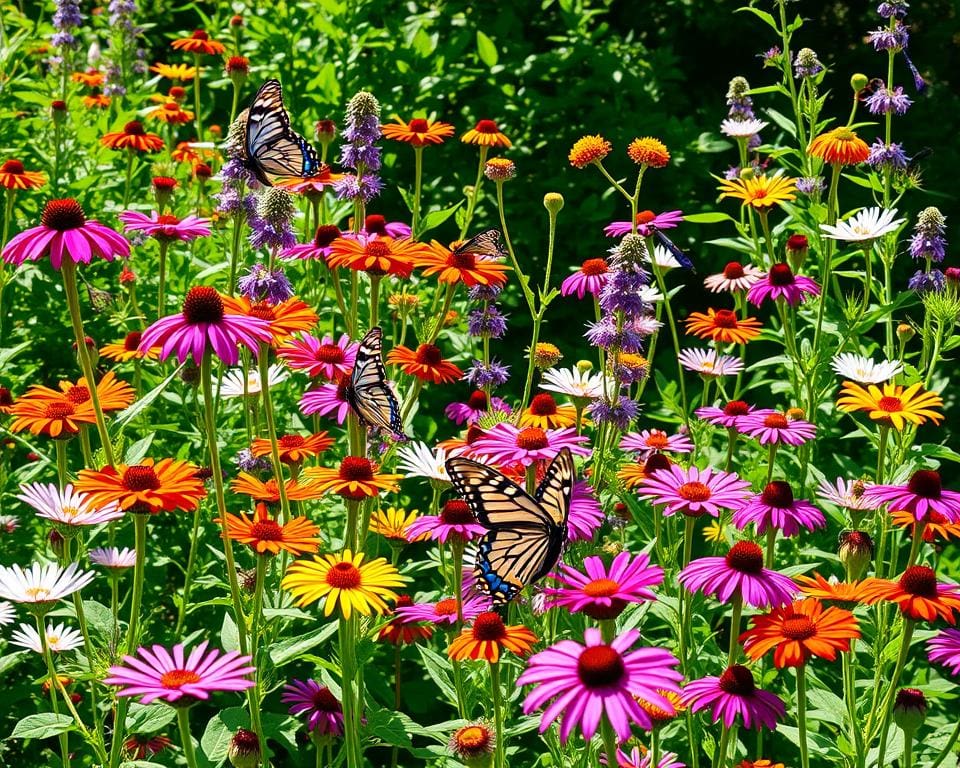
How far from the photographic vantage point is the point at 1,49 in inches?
195

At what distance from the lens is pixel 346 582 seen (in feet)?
7.37

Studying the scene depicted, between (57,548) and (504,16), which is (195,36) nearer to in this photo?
(504,16)

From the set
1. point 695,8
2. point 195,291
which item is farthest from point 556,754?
point 695,8

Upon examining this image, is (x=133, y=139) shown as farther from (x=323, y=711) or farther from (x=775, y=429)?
(x=775, y=429)

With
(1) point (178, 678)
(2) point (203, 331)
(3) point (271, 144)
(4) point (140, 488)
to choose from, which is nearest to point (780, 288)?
(3) point (271, 144)

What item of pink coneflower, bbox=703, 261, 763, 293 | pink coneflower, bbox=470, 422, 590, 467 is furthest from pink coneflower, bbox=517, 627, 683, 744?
pink coneflower, bbox=703, 261, 763, 293

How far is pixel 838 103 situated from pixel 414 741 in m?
5.32

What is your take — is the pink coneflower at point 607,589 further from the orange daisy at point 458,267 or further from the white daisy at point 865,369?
the white daisy at point 865,369

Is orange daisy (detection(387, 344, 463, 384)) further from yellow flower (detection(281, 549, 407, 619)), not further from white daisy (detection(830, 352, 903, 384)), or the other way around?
white daisy (detection(830, 352, 903, 384))

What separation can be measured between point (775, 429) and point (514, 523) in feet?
3.39

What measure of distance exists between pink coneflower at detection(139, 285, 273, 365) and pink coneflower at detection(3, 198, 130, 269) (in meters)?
0.27

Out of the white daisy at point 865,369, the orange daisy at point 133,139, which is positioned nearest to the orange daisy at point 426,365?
the white daisy at point 865,369

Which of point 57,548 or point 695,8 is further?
point 695,8

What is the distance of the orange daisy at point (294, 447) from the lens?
276cm
